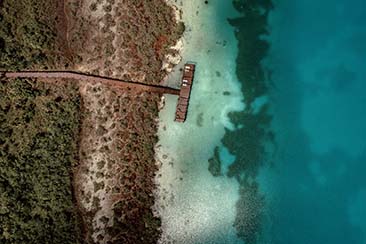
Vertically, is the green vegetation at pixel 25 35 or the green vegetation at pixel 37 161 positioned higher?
the green vegetation at pixel 25 35

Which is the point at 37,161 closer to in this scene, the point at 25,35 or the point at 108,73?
the point at 108,73

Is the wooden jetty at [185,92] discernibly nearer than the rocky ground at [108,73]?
No

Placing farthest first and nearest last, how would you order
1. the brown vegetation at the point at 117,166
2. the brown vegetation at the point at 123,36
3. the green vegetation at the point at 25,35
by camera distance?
the brown vegetation at the point at 123,36 → the green vegetation at the point at 25,35 → the brown vegetation at the point at 117,166

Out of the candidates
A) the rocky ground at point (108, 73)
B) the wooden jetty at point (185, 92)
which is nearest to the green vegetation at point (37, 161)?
the rocky ground at point (108, 73)

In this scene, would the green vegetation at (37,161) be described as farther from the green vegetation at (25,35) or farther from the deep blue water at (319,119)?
the deep blue water at (319,119)

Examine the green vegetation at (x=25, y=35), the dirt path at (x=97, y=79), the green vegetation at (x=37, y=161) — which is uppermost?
the green vegetation at (x=25, y=35)

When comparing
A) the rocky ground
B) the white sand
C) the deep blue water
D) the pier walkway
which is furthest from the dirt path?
the deep blue water

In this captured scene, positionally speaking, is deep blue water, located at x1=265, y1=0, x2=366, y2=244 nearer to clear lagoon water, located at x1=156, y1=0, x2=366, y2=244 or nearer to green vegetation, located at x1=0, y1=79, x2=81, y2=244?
clear lagoon water, located at x1=156, y1=0, x2=366, y2=244
